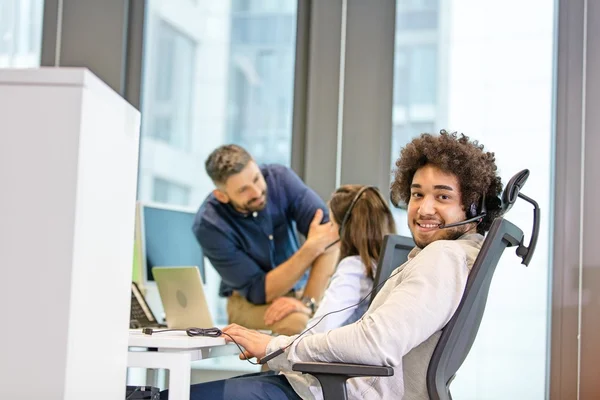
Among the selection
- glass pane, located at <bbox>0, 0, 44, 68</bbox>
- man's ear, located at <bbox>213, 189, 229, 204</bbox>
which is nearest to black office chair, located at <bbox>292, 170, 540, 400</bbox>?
man's ear, located at <bbox>213, 189, 229, 204</bbox>

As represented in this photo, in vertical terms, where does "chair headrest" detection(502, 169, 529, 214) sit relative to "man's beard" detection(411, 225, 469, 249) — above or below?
above

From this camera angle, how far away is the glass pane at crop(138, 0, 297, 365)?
4.11m

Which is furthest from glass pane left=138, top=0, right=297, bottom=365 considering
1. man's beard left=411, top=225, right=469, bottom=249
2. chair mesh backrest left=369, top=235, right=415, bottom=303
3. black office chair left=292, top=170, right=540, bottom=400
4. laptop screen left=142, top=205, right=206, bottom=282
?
black office chair left=292, top=170, right=540, bottom=400

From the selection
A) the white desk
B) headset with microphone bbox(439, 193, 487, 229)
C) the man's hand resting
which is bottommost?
the white desk

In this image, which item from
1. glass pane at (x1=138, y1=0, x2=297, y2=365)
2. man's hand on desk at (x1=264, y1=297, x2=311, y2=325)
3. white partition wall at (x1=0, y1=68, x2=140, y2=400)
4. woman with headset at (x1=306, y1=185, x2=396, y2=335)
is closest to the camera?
white partition wall at (x1=0, y1=68, x2=140, y2=400)

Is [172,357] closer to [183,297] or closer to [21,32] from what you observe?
[183,297]

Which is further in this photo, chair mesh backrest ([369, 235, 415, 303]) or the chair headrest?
chair mesh backrest ([369, 235, 415, 303])

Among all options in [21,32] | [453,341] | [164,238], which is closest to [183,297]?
A: [164,238]

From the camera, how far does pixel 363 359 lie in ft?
5.59

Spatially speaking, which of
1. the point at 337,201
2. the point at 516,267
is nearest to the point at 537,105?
the point at 516,267

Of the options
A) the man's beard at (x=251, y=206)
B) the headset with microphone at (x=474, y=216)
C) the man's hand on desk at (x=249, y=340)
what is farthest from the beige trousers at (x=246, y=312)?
the headset with microphone at (x=474, y=216)

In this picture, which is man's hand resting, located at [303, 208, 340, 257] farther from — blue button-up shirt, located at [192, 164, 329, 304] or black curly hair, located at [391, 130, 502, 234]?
black curly hair, located at [391, 130, 502, 234]

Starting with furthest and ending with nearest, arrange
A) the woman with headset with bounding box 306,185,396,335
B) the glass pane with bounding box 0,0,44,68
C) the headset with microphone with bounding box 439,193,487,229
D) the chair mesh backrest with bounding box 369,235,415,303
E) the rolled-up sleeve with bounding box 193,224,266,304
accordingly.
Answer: the glass pane with bounding box 0,0,44,68 → the rolled-up sleeve with bounding box 193,224,266,304 → the woman with headset with bounding box 306,185,396,335 → the chair mesh backrest with bounding box 369,235,415,303 → the headset with microphone with bounding box 439,193,487,229

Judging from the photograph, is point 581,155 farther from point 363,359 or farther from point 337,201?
point 363,359
